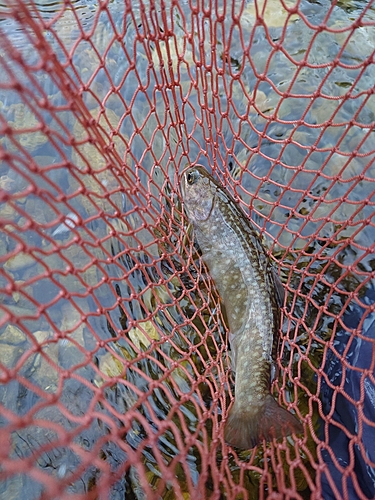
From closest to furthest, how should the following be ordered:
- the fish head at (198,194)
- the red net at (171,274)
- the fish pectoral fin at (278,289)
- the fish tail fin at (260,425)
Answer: the red net at (171,274) → the fish tail fin at (260,425) → the fish pectoral fin at (278,289) → the fish head at (198,194)

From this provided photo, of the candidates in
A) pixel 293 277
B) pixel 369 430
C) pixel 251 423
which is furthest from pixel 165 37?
pixel 369 430

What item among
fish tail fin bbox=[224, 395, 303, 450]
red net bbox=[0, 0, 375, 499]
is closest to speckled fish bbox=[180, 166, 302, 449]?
fish tail fin bbox=[224, 395, 303, 450]

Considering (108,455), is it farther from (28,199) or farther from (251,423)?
(28,199)

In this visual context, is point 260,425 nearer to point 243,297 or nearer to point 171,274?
point 243,297

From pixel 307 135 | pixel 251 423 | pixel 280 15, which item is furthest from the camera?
pixel 280 15

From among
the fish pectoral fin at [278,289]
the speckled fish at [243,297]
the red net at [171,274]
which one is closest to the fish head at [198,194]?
the speckled fish at [243,297]

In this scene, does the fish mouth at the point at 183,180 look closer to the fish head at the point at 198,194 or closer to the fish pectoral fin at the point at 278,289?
the fish head at the point at 198,194

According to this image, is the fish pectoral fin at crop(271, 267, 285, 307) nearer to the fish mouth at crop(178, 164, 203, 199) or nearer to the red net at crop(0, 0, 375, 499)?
the red net at crop(0, 0, 375, 499)
